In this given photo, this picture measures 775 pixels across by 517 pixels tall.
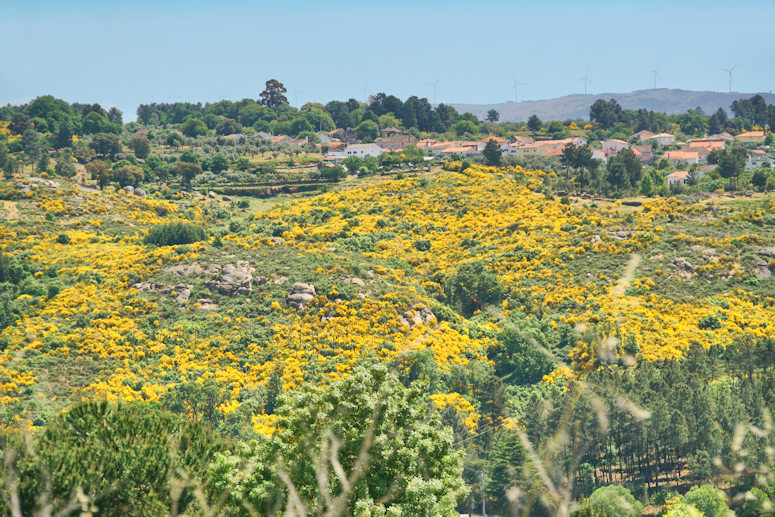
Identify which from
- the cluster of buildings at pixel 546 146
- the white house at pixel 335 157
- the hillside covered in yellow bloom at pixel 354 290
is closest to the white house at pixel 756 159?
the cluster of buildings at pixel 546 146

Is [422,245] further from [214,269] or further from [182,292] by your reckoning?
[182,292]

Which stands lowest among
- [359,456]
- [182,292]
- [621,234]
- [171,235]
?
[182,292]

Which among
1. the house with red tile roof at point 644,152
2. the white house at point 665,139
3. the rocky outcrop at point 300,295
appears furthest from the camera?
the white house at point 665,139

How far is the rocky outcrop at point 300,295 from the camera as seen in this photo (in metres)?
61.8

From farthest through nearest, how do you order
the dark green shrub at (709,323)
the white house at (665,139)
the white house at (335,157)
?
1. the white house at (665,139)
2. the white house at (335,157)
3. the dark green shrub at (709,323)

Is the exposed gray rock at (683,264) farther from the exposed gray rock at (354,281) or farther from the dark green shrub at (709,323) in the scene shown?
the exposed gray rock at (354,281)

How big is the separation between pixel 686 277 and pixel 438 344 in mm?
24994

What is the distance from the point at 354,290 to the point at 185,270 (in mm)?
16829

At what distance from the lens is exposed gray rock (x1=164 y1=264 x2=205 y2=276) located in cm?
6769

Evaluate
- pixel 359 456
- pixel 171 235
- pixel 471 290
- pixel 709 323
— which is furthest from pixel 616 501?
pixel 171 235

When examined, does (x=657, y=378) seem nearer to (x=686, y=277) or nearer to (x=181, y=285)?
(x=686, y=277)

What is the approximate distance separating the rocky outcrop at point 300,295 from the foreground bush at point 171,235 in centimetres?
2047

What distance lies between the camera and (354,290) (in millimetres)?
63844

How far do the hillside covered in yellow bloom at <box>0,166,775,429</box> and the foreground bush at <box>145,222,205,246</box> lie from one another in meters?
2.10
